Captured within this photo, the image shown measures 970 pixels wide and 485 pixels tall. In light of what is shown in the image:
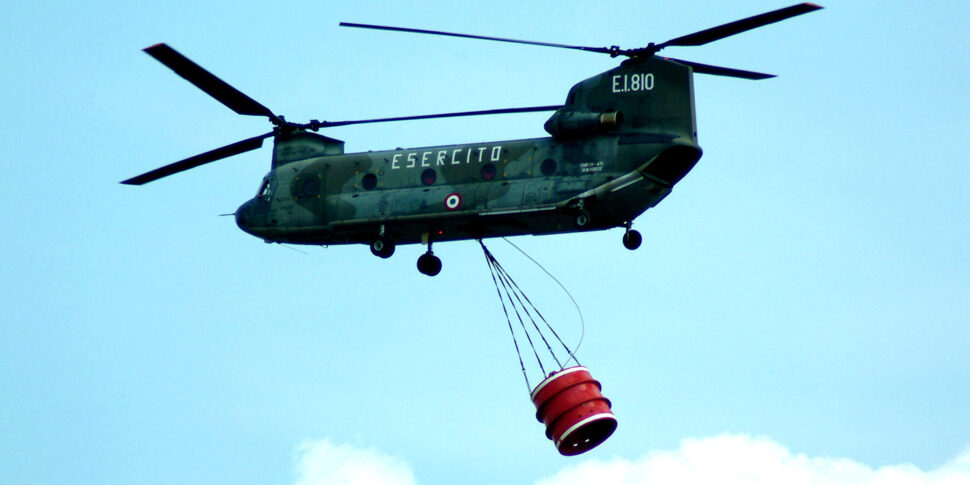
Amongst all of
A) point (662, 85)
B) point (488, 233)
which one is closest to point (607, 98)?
point (662, 85)

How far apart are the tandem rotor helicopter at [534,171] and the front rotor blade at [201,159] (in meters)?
1.92

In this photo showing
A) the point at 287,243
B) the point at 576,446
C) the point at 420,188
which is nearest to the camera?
the point at 576,446

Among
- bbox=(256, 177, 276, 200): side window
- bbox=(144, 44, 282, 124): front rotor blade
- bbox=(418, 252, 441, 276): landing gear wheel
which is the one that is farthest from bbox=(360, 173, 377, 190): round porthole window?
bbox=(144, 44, 282, 124): front rotor blade

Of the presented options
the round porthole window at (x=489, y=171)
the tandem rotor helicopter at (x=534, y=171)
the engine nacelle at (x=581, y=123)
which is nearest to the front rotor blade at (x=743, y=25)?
the tandem rotor helicopter at (x=534, y=171)

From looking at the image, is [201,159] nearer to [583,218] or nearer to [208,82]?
[208,82]

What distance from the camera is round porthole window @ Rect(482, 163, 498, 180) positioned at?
41.0 meters

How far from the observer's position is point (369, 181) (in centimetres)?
4291

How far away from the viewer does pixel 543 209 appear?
39719 mm

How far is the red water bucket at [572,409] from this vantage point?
1510 inches

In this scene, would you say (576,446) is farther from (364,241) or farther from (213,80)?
(213,80)

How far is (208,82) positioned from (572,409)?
13265mm

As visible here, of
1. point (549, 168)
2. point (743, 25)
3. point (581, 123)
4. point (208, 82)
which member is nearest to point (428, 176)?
point (549, 168)

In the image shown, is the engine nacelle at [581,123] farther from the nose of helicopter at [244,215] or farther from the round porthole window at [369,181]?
the nose of helicopter at [244,215]

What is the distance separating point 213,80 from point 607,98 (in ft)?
34.4
